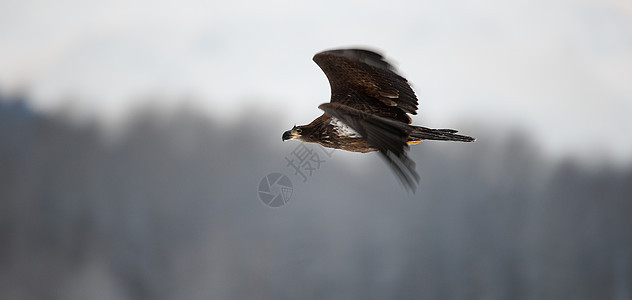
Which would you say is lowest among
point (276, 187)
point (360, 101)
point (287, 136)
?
point (276, 187)

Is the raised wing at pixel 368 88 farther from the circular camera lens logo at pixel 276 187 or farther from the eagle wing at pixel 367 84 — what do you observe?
the circular camera lens logo at pixel 276 187

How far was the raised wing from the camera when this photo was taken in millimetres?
3770

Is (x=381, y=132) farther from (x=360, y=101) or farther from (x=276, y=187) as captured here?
(x=276, y=187)

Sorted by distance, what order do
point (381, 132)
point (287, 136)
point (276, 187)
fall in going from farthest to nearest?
point (276, 187) → point (287, 136) → point (381, 132)

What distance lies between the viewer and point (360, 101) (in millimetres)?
3846

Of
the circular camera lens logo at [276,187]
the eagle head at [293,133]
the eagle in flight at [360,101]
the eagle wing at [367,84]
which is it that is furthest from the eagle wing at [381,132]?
the circular camera lens logo at [276,187]

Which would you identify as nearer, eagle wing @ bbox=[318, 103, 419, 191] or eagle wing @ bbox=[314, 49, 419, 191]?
eagle wing @ bbox=[318, 103, 419, 191]

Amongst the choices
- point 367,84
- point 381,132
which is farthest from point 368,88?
point 381,132

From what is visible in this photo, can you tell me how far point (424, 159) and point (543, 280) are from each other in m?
5.13

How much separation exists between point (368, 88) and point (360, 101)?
4.5 inches

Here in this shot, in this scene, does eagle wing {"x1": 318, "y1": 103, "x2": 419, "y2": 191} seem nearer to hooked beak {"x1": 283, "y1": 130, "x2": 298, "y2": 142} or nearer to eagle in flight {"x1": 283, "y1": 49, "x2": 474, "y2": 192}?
eagle in flight {"x1": 283, "y1": 49, "x2": 474, "y2": 192}

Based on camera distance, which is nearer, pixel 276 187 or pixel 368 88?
pixel 368 88

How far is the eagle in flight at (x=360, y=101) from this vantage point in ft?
11.3

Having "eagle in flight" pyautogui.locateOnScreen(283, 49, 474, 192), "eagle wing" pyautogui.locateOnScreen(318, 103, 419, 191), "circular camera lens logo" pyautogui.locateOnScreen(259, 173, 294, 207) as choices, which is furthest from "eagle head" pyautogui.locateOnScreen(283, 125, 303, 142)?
"circular camera lens logo" pyautogui.locateOnScreen(259, 173, 294, 207)
